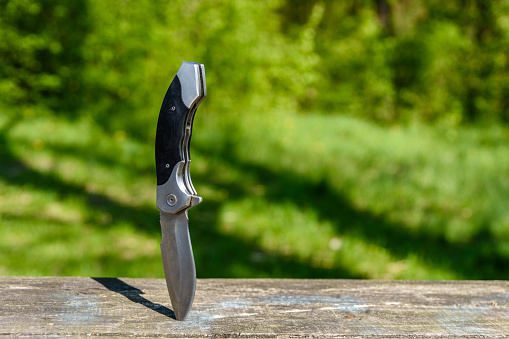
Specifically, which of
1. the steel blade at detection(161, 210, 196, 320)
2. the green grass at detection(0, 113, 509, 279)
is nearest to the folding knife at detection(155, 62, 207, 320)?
the steel blade at detection(161, 210, 196, 320)

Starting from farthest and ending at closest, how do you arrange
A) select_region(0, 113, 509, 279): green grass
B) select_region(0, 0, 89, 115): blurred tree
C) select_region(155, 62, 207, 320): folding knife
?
select_region(0, 0, 89, 115): blurred tree
select_region(0, 113, 509, 279): green grass
select_region(155, 62, 207, 320): folding knife

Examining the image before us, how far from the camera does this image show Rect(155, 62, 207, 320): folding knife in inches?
57.3

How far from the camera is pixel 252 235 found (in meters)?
4.00

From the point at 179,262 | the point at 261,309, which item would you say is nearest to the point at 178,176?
the point at 179,262

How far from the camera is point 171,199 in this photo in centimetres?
152

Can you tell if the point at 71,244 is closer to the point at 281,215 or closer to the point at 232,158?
the point at 281,215

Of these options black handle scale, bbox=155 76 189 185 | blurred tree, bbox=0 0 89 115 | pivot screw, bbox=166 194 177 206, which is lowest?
pivot screw, bbox=166 194 177 206

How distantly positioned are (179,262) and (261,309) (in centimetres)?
32

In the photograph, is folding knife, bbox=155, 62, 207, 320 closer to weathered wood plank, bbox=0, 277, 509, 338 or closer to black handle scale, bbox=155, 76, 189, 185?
black handle scale, bbox=155, 76, 189, 185

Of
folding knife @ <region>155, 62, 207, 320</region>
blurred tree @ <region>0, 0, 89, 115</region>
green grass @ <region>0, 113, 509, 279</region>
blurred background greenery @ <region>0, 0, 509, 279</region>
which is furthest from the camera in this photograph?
blurred tree @ <region>0, 0, 89, 115</region>

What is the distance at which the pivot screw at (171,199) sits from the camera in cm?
151

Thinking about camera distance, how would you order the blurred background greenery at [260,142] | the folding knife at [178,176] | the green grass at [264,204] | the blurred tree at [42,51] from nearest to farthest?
the folding knife at [178,176]
the green grass at [264,204]
the blurred background greenery at [260,142]
the blurred tree at [42,51]

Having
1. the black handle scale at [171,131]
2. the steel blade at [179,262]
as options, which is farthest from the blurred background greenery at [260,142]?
the black handle scale at [171,131]

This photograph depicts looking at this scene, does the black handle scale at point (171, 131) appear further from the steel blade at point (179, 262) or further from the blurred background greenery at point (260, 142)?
the blurred background greenery at point (260, 142)
